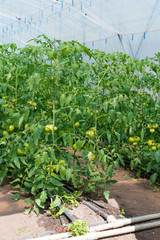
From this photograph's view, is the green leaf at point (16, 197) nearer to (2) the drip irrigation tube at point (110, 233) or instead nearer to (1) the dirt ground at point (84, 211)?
(1) the dirt ground at point (84, 211)

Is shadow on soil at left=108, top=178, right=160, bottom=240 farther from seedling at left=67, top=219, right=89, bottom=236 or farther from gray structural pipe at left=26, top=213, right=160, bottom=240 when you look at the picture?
seedling at left=67, top=219, right=89, bottom=236

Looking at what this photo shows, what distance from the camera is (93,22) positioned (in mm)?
10438

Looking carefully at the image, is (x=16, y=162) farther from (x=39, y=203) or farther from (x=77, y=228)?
(x=77, y=228)

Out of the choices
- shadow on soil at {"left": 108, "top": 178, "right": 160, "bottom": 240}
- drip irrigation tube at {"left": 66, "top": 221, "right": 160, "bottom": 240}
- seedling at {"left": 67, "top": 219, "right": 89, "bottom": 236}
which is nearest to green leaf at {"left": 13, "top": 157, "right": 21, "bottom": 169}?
seedling at {"left": 67, "top": 219, "right": 89, "bottom": 236}

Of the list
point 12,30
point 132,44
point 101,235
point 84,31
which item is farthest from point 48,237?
point 12,30

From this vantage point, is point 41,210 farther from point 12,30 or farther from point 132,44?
point 12,30

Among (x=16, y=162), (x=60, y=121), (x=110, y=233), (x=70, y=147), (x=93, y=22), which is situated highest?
(x=93, y=22)

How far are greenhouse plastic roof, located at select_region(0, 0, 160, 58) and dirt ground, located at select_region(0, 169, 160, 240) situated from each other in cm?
439

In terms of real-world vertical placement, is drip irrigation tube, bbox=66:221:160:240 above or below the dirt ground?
below

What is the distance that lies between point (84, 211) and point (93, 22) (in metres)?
8.84

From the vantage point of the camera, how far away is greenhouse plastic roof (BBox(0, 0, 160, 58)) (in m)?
7.18

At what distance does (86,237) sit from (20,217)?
706 millimetres

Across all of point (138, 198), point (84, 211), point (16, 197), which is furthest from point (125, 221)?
point (16, 197)

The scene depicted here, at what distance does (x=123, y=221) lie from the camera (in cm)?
273
